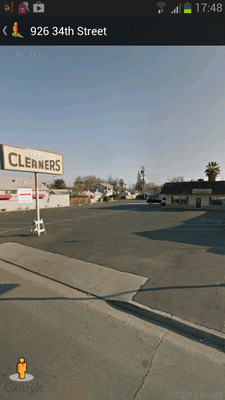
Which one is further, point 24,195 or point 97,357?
point 24,195

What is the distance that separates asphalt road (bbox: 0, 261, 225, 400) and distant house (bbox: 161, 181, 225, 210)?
31.9 meters

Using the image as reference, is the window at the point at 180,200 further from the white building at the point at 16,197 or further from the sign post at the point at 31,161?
the sign post at the point at 31,161

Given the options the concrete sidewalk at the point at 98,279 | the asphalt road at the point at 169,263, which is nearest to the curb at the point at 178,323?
the concrete sidewalk at the point at 98,279

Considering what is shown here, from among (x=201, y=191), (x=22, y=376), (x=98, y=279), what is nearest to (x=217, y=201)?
(x=201, y=191)

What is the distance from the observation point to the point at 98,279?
6.09 metres

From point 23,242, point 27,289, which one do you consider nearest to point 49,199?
point 23,242

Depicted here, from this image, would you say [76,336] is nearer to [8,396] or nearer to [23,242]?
[8,396]

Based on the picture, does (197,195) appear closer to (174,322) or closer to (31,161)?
(31,161)

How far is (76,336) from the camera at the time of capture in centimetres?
367

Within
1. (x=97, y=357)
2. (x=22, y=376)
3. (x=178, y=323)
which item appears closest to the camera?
(x=22, y=376)

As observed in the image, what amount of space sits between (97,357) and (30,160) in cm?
1132
